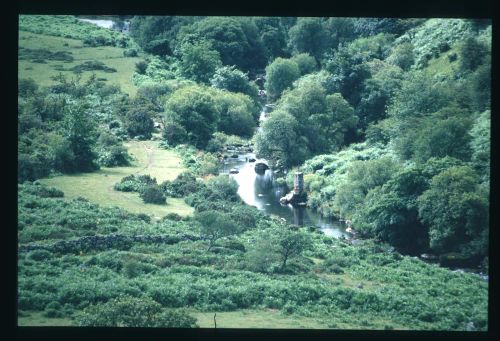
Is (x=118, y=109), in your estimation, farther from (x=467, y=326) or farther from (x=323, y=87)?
(x=467, y=326)

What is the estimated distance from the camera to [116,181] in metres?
12.0

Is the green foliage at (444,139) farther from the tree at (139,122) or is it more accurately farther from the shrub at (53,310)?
the shrub at (53,310)

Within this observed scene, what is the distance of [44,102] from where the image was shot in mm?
12945

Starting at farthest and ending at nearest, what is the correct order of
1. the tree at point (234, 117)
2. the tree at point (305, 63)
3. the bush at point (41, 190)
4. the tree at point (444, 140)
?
the tree at point (305, 63)
the tree at point (234, 117)
the tree at point (444, 140)
the bush at point (41, 190)

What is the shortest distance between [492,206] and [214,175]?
885cm

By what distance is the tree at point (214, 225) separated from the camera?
418 inches

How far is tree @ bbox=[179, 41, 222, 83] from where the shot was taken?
63.0 ft

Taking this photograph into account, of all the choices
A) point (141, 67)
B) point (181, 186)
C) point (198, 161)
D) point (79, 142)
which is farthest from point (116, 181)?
point (141, 67)

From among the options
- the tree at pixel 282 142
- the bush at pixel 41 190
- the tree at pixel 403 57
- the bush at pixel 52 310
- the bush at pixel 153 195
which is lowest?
the bush at pixel 52 310

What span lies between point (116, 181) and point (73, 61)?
10.2 ft

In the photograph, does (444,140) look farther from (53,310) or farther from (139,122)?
(53,310)

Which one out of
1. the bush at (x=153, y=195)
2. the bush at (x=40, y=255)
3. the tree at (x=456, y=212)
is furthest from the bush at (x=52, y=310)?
the tree at (x=456, y=212)

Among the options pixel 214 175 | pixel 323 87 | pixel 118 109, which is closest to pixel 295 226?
pixel 214 175

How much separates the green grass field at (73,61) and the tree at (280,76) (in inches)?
195
